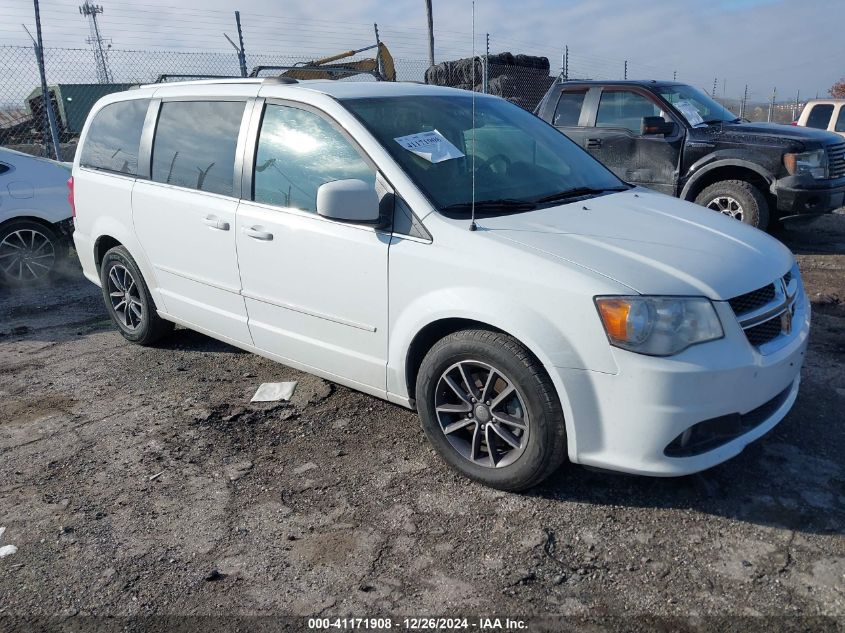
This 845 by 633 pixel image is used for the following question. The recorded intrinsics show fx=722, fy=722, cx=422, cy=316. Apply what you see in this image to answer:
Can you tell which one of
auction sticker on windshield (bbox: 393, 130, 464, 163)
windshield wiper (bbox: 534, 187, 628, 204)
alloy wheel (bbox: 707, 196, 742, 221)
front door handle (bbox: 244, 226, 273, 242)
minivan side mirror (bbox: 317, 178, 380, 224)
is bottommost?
alloy wheel (bbox: 707, 196, 742, 221)

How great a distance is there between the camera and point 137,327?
5.30m

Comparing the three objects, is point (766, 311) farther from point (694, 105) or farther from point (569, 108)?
point (569, 108)

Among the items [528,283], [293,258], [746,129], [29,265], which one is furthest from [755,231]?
[29,265]

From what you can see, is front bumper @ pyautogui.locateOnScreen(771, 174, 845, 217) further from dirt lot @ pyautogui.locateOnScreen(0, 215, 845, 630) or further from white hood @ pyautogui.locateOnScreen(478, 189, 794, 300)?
white hood @ pyautogui.locateOnScreen(478, 189, 794, 300)

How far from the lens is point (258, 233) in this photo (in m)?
3.87

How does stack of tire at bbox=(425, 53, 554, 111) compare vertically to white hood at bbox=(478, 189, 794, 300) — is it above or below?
above

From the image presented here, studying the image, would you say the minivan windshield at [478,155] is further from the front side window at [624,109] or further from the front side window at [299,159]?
the front side window at [624,109]

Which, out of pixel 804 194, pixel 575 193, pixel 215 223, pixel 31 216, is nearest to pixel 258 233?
pixel 215 223

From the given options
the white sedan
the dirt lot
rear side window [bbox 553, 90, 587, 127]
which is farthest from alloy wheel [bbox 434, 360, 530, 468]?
rear side window [bbox 553, 90, 587, 127]

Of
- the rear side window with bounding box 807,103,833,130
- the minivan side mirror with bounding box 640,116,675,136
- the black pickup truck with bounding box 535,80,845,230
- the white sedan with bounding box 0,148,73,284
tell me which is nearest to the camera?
the white sedan with bounding box 0,148,73,284

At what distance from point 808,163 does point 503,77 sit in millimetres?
10571

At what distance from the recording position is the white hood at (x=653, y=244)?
2.87 meters

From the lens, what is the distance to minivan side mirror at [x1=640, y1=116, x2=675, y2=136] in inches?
315

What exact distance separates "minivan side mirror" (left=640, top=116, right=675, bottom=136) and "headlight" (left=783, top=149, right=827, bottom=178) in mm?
1220
